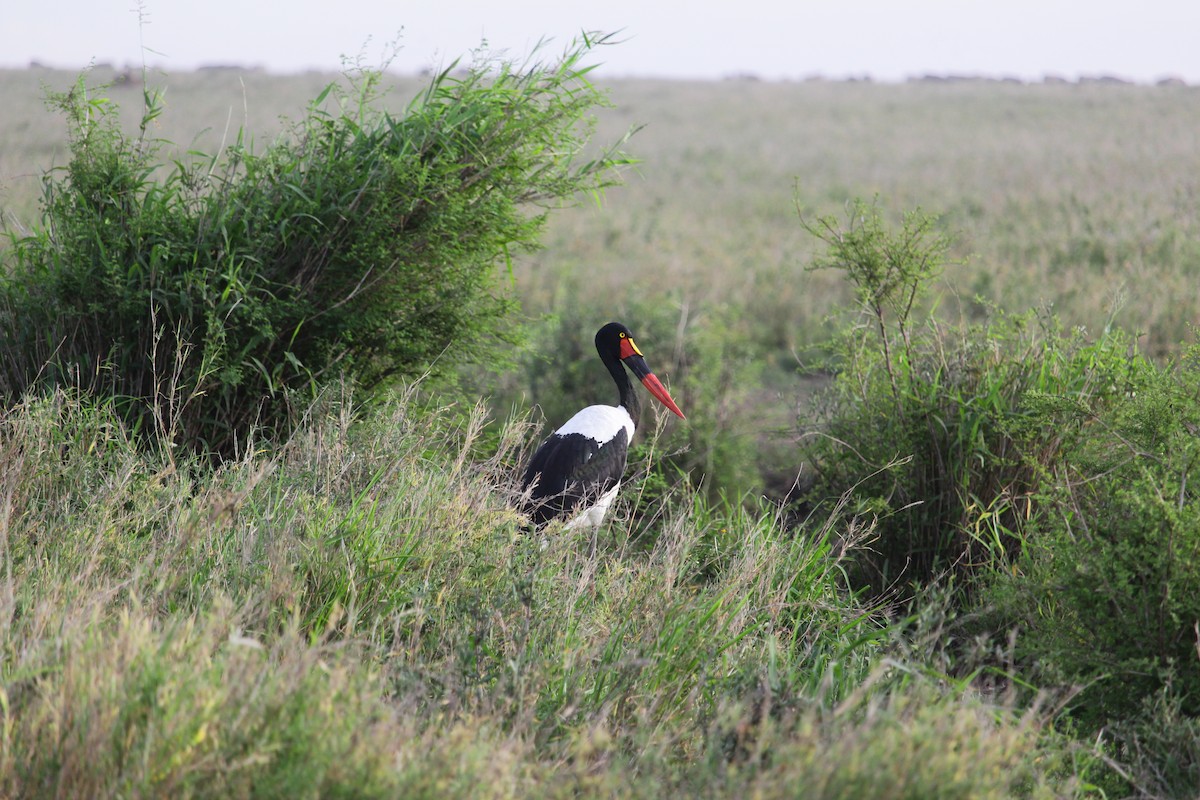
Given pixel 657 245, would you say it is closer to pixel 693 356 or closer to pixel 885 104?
pixel 693 356

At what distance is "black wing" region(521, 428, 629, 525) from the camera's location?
4.75 m

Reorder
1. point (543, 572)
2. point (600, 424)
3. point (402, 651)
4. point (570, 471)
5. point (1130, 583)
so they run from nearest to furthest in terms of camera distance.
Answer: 1. point (402, 651)
2. point (1130, 583)
3. point (543, 572)
4. point (570, 471)
5. point (600, 424)

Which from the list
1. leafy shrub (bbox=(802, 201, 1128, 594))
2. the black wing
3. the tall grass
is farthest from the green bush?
leafy shrub (bbox=(802, 201, 1128, 594))

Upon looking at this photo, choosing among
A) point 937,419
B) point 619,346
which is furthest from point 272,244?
point 937,419

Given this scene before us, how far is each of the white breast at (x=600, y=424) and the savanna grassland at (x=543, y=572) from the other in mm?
432

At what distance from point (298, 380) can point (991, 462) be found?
128 inches

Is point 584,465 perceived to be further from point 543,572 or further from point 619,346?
point 543,572

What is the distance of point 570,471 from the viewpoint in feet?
15.9

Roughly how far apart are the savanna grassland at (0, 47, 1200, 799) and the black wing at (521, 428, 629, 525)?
0.27m

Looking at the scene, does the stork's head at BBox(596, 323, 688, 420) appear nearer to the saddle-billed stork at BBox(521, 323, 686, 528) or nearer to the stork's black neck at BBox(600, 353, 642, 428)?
the stork's black neck at BBox(600, 353, 642, 428)

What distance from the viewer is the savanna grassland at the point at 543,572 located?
2.24 m

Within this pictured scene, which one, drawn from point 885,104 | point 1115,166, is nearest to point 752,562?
point 1115,166

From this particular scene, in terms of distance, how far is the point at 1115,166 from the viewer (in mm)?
20375

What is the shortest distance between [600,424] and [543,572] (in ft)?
5.52
